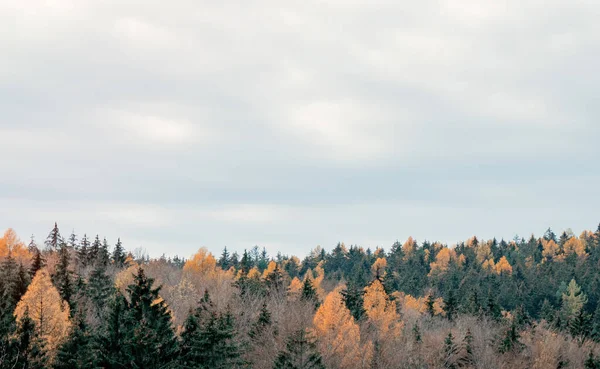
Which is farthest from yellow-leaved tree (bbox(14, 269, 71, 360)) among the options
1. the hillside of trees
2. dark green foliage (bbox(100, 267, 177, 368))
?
dark green foliage (bbox(100, 267, 177, 368))

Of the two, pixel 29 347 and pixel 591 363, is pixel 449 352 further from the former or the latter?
pixel 29 347

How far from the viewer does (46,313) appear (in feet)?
172

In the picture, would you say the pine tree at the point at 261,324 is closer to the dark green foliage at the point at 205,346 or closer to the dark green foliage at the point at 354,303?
the dark green foliage at the point at 205,346

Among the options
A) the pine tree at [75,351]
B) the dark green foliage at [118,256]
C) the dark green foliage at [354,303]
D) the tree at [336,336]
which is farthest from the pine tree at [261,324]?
the dark green foliage at [118,256]

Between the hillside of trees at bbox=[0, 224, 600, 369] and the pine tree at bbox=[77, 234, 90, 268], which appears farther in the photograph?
the pine tree at bbox=[77, 234, 90, 268]

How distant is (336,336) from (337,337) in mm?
1266

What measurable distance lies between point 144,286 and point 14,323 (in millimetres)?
16213

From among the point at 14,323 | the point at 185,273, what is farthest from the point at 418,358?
the point at 185,273

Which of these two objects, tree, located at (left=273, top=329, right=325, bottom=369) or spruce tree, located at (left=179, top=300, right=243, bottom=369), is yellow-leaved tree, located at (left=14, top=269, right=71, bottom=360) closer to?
spruce tree, located at (left=179, top=300, right=243, bottom=369)

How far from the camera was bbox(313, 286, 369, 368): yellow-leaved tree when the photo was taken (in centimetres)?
6605

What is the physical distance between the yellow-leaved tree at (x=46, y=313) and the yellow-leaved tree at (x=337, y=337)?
25992 millimetres

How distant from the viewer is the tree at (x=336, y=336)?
66062 mm

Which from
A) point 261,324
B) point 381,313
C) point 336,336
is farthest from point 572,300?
point 261,324

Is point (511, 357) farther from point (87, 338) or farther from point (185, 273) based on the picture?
point (185, 273)
